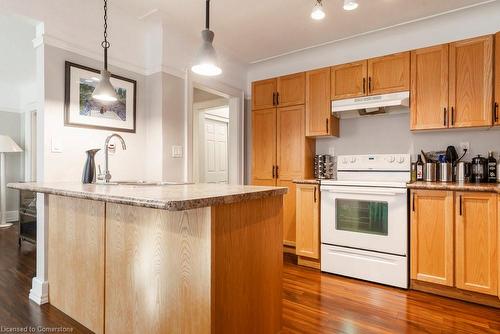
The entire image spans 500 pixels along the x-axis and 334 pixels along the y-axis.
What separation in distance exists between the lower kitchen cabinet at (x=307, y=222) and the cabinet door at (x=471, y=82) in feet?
4.64

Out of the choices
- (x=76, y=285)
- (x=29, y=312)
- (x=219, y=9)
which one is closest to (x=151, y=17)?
(x=219, y=9)

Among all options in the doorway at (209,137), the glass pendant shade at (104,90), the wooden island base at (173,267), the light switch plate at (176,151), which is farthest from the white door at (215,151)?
the wooden island base at (173,267)

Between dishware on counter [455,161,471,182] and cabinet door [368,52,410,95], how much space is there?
0.86m

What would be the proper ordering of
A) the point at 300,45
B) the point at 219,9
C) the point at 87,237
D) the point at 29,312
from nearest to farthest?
the point at 87,237 → the point at 29,312 → the point at 219,9 → the point at 300,45

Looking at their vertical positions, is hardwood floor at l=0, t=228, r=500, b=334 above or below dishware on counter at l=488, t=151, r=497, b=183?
below

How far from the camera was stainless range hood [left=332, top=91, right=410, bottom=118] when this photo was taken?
280cm

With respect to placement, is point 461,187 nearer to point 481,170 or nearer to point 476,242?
point 476,242

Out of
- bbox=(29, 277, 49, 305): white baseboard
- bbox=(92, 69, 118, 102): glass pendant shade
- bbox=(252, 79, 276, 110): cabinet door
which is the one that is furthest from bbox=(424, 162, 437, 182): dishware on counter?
bbox=(29, 277, 49, 305): white baseboard

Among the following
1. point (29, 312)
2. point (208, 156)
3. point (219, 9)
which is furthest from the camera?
point (208, 156)

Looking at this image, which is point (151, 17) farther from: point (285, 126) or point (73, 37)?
point (285, 126)

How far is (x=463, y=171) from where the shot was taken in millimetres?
2672

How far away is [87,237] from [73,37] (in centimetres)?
165

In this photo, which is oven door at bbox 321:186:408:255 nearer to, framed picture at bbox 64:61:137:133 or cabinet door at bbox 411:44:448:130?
cabinet door at bbox 411:44:448:130

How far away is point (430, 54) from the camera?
271 cm
